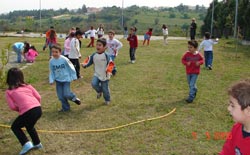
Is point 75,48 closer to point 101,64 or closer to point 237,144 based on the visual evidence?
point 101,64

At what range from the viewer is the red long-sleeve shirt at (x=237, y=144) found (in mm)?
2506

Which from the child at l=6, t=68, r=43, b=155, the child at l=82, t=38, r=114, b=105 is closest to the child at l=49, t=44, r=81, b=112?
the child at l=82, t=38, r=114, b=105

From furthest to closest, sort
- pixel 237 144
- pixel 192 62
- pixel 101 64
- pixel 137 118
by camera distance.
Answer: pixel 192 62
pixel 101 64
pixel 137 118
pixel 237 144

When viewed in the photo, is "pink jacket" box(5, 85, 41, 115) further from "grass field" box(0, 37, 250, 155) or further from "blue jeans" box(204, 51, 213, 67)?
"blue jeans" box(204, 51, 213, 67)

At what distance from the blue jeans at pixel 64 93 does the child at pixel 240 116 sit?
429 cm

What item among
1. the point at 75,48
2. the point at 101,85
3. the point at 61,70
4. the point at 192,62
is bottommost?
the point at 101,85

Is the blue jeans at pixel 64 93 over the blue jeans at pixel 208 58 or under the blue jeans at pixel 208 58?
under

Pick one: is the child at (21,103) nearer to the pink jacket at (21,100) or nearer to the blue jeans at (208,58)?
the pink jacket at (21,100)

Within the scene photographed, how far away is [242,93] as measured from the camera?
2.32 metres

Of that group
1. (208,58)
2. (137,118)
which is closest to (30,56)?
(208,58)

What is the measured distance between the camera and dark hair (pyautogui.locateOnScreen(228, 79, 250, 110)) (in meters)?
2.32

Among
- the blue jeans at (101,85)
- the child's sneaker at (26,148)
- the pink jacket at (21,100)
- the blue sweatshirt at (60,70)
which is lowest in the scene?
the child's sneaker at (26,148)

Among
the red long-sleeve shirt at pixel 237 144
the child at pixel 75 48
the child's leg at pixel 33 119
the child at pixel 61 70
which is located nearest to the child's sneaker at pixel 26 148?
the child's leg at pixel 33 119

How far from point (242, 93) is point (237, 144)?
49 centimetres
